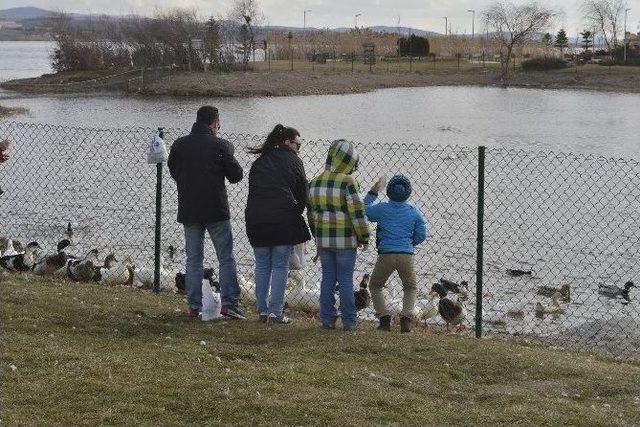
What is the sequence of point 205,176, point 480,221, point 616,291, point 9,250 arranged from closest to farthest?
point 205,176 → point 480,221 → point 616,291 → point 9,250

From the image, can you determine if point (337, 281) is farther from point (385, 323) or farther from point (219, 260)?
point (219, 260)

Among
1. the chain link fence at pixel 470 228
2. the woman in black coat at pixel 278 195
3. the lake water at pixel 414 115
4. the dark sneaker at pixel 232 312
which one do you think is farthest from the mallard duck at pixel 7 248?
the lake water at pixel 414 115

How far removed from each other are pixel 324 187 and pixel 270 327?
1174mm

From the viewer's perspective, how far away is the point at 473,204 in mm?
17734

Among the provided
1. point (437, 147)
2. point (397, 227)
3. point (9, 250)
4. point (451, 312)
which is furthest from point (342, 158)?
point (437, 147)

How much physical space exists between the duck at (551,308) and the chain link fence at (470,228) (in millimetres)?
24

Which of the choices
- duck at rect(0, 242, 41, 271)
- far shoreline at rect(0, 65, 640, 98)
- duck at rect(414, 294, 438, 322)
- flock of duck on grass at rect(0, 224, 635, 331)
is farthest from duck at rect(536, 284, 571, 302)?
far shoreline at rect(0, 65, 640, 98)

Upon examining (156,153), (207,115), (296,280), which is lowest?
(296,280)

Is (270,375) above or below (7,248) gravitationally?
above

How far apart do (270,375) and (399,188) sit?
2271 millimetres

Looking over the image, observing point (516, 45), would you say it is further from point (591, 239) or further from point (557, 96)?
point (591, 239)

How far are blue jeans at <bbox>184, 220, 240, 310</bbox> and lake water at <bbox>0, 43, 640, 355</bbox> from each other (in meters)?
3.75

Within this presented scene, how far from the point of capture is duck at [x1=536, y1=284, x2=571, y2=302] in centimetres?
1168

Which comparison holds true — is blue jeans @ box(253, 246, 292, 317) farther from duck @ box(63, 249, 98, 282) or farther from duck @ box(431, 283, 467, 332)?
duck @ box(63, 249, 98, 282)
